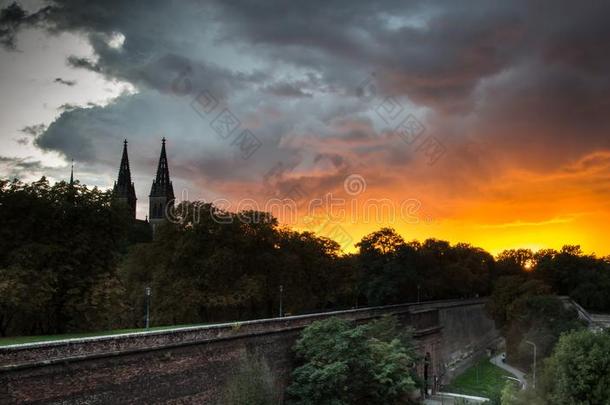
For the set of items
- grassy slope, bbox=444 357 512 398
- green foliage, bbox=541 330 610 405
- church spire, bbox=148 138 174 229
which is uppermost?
church spire, bbox=148 138 174 229

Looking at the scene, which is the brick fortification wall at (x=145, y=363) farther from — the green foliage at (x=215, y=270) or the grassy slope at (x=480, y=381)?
the grassy slope at (x=480, y=381)

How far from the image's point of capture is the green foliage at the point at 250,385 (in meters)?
25.7

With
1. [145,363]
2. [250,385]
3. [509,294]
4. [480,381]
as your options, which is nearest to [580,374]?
[250,385]

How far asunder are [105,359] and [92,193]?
591 inches

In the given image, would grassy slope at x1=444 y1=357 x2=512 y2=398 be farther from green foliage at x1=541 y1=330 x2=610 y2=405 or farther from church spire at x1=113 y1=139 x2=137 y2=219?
church spire at x1=113 y1=139 x2=137 y2=219

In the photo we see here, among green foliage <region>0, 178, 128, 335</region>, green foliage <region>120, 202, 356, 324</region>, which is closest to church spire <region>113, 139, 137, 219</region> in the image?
green foliage <region>120, 202, 356, 324</region>

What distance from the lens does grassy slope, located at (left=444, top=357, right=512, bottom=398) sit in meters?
51.6

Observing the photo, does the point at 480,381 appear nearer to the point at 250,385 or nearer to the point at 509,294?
the point at 509,294

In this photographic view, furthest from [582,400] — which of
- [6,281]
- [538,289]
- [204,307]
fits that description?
[538,289]

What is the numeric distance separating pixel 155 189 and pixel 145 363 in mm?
117473

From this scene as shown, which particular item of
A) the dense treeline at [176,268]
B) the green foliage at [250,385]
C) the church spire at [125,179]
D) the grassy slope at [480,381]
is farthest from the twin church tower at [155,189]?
the green foliage at [250,385]

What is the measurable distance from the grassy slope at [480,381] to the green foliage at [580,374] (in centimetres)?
2630

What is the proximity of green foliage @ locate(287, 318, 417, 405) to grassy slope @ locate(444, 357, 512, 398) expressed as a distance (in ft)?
67.1

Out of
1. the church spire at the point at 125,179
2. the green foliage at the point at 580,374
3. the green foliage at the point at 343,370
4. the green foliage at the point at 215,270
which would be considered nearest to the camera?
the green foliage at the point at 580,374
